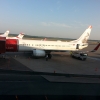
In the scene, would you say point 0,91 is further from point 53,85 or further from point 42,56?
point 42,56

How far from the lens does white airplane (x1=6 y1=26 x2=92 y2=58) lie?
29.6 meters

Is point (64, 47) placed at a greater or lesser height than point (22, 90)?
greater

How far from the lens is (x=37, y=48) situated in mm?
32156

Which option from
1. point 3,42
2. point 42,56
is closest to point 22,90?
point 3,42

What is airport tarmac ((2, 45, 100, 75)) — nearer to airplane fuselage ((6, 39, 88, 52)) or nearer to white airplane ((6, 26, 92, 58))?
white airplane ((6, 26, 92, 58))

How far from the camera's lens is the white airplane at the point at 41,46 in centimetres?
2959

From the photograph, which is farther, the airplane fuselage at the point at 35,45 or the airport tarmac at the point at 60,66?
the airplane fuselage at the point at 35,45

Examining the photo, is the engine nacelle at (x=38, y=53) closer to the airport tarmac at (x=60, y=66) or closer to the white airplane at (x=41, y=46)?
the white airplane at (x=41, y=46)

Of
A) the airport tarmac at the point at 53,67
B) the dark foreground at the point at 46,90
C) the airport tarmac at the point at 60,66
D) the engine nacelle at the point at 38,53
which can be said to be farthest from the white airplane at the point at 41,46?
the dark foreground at the point at 46,90

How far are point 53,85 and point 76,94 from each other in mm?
2799

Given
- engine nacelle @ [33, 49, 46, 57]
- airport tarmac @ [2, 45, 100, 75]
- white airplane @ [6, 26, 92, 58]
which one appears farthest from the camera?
white airplane @ [6, 26, 92, 58]

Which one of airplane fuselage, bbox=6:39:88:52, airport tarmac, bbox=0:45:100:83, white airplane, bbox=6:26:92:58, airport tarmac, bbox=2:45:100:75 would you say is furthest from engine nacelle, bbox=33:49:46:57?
airplane fuselage, bbox=6:39:88:52

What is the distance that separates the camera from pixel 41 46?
32562 millimetres

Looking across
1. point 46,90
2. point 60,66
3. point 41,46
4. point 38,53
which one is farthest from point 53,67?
point 41,46
